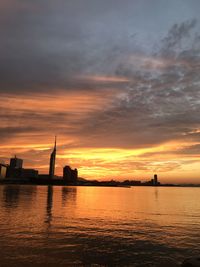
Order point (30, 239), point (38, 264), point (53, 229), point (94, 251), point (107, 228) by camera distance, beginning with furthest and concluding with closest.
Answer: point (107, 228)
point (53, 229)
point (30, 239)
point (94, 251)
point (38, 264)

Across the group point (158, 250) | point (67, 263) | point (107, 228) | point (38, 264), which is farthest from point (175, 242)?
point (38, 264)

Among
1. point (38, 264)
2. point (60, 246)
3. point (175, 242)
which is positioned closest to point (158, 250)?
point (175, 242)

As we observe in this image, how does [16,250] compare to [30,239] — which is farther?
[30,239]

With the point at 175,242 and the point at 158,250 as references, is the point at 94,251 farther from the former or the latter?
the point at 175,242

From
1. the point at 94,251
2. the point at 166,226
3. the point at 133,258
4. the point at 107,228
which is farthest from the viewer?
the point at 166,226

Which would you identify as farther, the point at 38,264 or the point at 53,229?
the point at 53,229

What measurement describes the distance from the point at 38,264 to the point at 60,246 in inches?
355

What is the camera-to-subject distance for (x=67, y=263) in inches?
1300

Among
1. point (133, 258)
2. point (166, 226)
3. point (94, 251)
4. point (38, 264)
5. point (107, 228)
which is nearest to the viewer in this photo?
point (38, 264)

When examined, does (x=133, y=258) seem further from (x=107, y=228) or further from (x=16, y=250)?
(x=107, y=228)

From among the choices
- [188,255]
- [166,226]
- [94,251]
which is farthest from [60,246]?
[166,226]

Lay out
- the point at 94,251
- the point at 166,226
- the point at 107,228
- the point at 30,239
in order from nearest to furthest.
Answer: the point at 94,251 < the point at 30,239 < the point at 107,228 < the point at 166,226

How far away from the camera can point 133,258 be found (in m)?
36.5

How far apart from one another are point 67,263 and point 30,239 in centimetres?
1369
